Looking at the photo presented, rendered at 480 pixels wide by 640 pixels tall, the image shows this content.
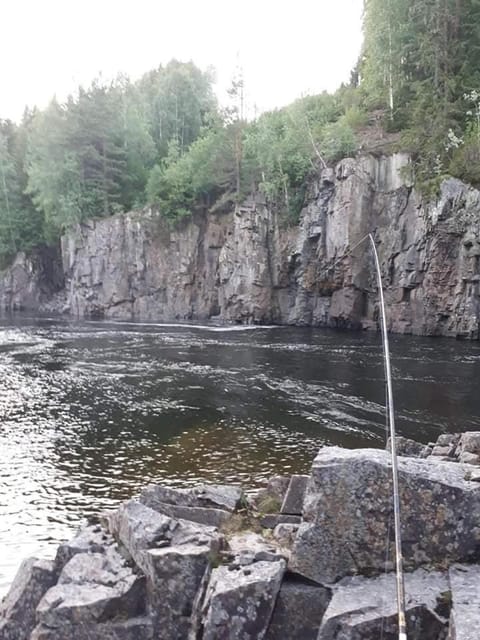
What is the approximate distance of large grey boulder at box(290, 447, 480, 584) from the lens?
6.91 metres

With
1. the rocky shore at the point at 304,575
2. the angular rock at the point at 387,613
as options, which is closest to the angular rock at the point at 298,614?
the rocky shore at the point at 304,575

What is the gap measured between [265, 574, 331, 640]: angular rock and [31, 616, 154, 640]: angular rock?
1.62m

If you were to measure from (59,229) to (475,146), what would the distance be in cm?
5544

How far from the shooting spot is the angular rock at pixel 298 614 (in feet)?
22.6

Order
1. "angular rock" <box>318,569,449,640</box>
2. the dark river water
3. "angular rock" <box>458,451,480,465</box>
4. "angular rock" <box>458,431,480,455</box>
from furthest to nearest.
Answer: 1. the dark river water
2. "angular rock" <box>458,431,480,455</box>
3. "angular rock" <box>458,451,480,465</box>
4. "angular rock" <box>318,569,449,640</box>

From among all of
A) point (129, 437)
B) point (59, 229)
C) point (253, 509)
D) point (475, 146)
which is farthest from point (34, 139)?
point (253, 509)

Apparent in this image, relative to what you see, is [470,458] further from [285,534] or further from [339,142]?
[339,142]

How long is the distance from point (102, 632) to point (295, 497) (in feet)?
12.1

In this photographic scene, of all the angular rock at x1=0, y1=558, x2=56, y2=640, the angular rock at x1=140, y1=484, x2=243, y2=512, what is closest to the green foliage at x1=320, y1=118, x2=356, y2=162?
the angular rock at x1=140, y1=484, x2=243, y2=512

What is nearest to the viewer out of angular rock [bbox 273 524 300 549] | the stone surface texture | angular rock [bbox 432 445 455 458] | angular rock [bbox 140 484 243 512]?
the stone surface texture

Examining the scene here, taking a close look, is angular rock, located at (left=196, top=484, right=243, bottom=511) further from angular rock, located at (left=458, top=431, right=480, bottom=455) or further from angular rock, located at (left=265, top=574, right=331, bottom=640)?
angular rock, located at (left=458, top=431, right=480, bottom=455)

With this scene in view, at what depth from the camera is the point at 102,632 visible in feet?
23.5

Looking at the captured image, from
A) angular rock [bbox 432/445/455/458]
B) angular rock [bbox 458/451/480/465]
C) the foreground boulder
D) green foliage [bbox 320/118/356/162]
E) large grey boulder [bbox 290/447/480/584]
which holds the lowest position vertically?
the foreground boulder

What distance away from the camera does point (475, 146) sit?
4134 centimetres
